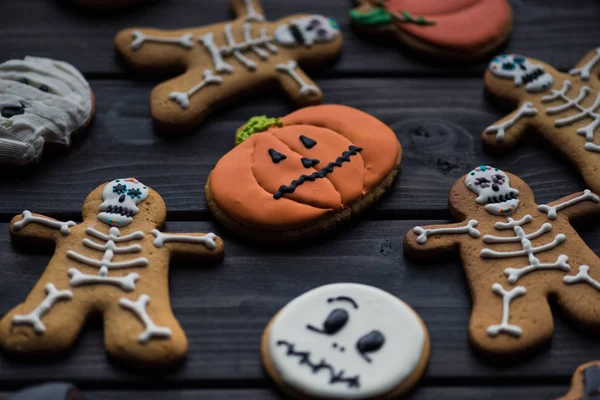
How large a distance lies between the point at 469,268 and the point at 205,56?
0.62 m

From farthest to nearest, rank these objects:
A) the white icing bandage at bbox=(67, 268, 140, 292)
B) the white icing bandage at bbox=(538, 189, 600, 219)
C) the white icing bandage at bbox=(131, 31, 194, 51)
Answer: the white icing bandage at bbox=(131, 31, 194, 51), the white icing bandage at bbox=(538, 189, 600, 219), the white icing bandage at bbox=(67, 268, 140, 292)

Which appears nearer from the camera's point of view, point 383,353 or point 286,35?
point 383,353

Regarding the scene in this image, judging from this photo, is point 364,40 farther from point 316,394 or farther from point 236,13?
point 316,394

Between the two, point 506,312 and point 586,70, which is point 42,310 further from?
point 586,70

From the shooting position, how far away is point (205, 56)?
1.41 m

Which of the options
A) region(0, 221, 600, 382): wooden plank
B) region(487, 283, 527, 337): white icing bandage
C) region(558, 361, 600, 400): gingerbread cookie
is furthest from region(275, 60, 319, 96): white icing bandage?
region(558, 361, 600, 400): gingerbread cookie

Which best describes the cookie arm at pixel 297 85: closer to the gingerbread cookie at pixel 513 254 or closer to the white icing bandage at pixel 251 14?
the white icing bandage at pixel 251 14

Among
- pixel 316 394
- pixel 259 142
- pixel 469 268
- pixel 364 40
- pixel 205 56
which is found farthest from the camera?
pixel 364 40

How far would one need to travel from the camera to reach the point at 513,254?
44.8 inches

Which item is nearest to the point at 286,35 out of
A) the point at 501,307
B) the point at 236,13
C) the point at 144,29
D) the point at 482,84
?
the point at 236,13

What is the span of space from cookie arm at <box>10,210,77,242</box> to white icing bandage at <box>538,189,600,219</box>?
0.73m

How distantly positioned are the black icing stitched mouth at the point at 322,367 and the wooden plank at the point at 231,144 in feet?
1.00

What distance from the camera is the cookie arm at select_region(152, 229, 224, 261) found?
1.15 meters

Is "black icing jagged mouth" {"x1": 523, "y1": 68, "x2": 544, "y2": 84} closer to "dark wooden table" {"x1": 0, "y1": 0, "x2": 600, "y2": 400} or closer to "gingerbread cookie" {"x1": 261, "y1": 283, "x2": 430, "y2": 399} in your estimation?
"dark wooden table" {"x1": 0, "y1": 0, "x2": 600, "y2": 400}
